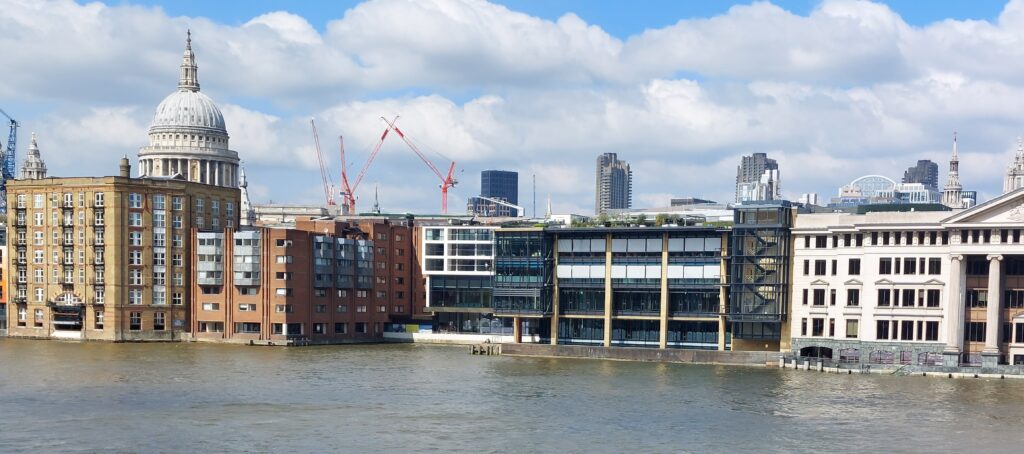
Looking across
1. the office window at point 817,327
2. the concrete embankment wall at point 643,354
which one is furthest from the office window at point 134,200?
the office window at point 817,327

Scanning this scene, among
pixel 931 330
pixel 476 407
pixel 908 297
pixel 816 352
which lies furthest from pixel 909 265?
pixel 476 407

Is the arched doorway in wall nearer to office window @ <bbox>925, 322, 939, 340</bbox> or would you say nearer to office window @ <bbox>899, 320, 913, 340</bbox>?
office window @ <bbox>899, 320, 913, 340</bbox>

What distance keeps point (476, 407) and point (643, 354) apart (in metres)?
42.6

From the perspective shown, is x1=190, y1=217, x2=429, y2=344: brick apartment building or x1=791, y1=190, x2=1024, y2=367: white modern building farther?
x1=190, y1=217, x2=429, y2=344: brick apartment building

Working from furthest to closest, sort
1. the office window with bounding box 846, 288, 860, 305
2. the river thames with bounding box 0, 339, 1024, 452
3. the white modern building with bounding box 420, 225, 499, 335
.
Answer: the white modern building with bounding box 420, 225, 499, 335
the office window with bounding box 846, 288, 860, 305
the river thames with bounding box 0, 339, 1024, 452

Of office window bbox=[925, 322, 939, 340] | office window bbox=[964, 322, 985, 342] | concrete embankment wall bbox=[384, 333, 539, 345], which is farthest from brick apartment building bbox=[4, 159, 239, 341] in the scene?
office window bbox=[964, 322, 985, 342]

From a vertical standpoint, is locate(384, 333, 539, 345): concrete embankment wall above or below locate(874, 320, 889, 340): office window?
above

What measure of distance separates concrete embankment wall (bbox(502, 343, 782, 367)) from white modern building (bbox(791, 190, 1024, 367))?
5084 mm

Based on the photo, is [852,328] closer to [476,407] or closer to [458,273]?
[476,407]

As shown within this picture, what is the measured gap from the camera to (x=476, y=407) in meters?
88.6

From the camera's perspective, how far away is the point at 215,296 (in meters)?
153

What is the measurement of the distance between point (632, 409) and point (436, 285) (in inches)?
3360

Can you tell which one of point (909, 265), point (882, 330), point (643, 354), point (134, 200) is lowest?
point (643, 354)

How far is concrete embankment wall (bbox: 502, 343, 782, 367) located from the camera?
124188mm
